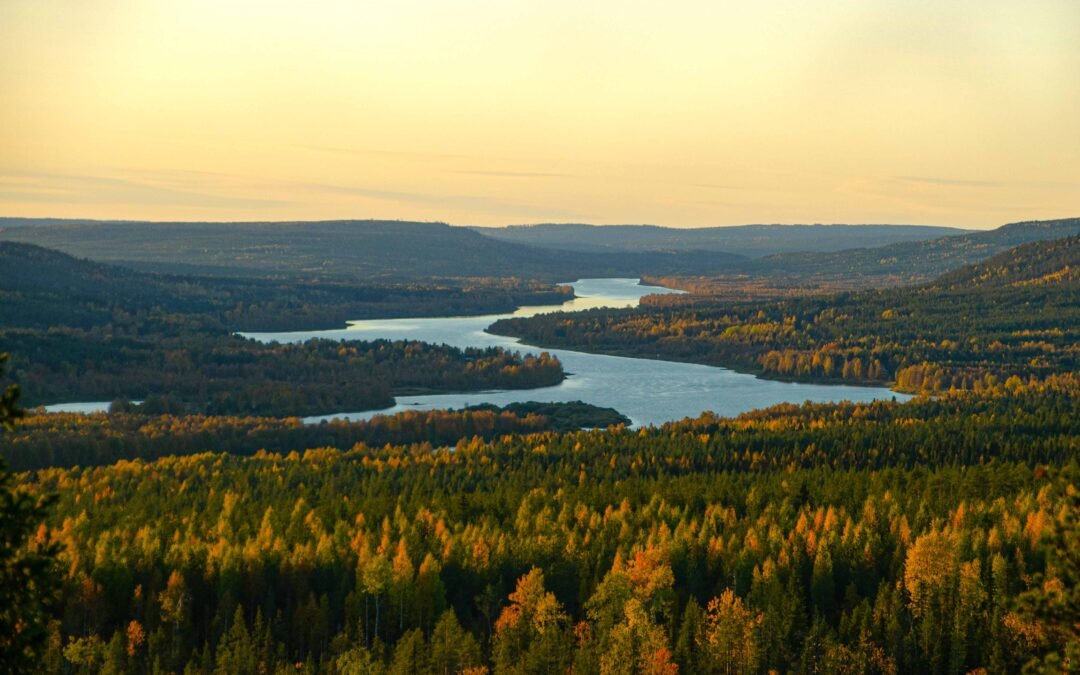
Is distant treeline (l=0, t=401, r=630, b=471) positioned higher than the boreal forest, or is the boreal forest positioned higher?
the boreal forest

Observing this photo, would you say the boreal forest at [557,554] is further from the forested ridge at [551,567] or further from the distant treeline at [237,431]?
the distant treeline at [237,431]

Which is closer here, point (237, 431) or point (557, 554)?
point (557, 554)

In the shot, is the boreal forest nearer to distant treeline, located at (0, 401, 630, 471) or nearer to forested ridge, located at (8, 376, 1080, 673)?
forested ridge, located at (8, 376, 1080, 673)

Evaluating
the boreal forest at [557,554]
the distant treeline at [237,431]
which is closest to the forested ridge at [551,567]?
the boreal forest at [557,554]

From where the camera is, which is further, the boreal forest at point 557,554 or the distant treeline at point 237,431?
the distant treeline at point 237,431

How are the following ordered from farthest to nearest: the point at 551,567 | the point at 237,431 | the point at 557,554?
the point at 237,431 < the point at 557,554 < the point at 551,567

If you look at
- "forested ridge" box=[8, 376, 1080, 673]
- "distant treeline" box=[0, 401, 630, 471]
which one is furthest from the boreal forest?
"distant treeline" box=[0, 401, 630, 471]

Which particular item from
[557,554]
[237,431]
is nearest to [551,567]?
[557,554]

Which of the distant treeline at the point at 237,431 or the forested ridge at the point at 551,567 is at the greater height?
the forested ridge at the point at 551,567

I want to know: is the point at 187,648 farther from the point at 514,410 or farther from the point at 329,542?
the point at 514,410

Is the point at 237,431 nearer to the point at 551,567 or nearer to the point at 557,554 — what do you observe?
the point at 557,554

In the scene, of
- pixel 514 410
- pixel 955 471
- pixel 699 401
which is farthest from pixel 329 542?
pixel 699 401
